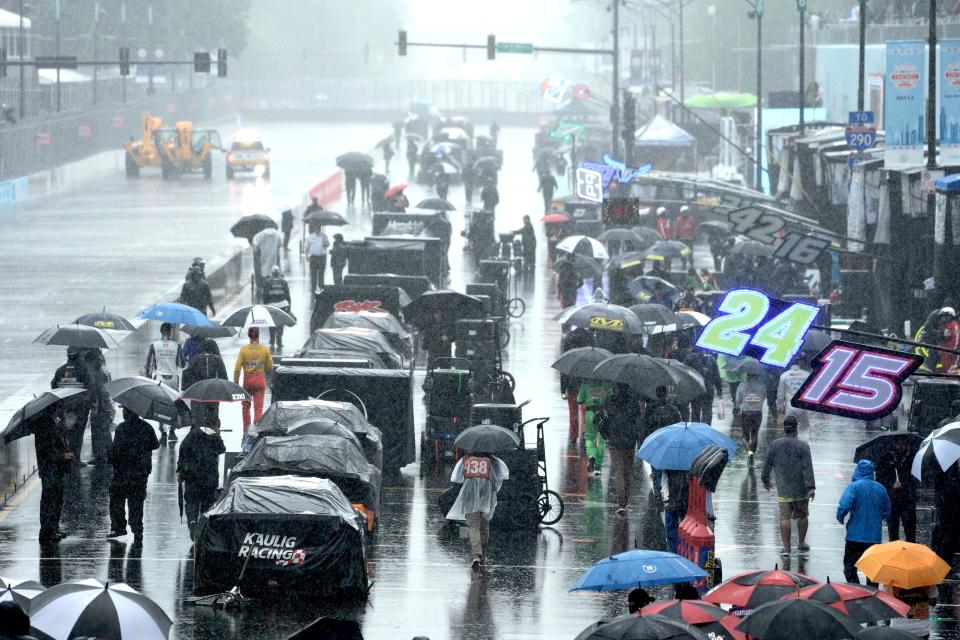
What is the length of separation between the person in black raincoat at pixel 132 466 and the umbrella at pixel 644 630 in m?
8.24

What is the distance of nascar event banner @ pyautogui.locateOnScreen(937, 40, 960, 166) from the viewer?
1227 inches

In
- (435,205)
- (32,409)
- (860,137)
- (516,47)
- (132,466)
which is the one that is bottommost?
(132,466)

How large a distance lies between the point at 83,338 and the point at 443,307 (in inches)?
306

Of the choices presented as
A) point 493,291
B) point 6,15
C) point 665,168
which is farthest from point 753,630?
point 6,15

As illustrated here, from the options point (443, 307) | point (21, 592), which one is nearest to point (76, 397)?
point (21, 592)

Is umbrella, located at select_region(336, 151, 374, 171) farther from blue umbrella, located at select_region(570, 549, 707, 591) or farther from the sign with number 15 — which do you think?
blue umbrella, located at select_region(570, 549, 707, 591)

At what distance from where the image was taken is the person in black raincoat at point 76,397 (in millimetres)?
20312

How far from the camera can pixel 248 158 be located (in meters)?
78.9

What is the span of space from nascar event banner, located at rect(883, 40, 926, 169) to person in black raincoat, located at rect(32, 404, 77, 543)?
19.2 meters

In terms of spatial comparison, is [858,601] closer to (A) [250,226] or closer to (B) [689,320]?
(B) [689,320]

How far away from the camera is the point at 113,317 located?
23.5 metres

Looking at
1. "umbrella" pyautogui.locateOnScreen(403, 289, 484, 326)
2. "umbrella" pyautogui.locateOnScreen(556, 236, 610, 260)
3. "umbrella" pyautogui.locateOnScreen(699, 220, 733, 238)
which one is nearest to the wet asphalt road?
"umbrella" pyautogui.locateOnScreen(403, 289, 484, 326)

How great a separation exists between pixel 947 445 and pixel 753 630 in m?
5.79

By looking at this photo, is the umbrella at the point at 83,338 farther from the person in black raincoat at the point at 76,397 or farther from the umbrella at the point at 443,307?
the umbrella at the point at 443,307
